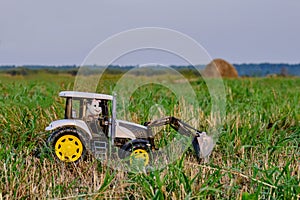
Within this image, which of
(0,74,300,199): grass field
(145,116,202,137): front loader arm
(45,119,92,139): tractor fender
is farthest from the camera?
(145,116,202,137): front loader arm

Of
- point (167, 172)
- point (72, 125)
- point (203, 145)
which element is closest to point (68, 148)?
point (72, 125)

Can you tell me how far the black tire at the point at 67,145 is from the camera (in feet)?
7.45

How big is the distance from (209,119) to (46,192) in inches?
62.1

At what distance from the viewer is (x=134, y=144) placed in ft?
7.55

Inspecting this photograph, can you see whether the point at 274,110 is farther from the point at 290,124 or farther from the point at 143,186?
the point at 143,186

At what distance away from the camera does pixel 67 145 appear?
233 centimetres

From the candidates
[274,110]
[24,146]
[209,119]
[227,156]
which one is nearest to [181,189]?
[227,156]

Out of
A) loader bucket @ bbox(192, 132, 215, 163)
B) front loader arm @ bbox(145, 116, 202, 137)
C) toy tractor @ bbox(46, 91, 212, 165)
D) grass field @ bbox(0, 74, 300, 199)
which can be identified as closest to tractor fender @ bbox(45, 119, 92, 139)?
toy tractor @ bbox(46, 91, 212, 165)

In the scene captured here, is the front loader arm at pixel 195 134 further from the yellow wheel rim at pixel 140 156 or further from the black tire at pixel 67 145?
the black tire at pixel 67 145

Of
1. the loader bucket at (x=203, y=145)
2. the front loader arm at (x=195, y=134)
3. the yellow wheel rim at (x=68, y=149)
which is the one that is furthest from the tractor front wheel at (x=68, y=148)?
the loader bucket at (x=203, y=145)

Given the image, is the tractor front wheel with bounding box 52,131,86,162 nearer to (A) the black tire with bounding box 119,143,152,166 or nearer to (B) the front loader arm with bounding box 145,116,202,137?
(A) the black tire with bounding box 119,143,152,166

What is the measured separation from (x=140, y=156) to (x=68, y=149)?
0.36 metres

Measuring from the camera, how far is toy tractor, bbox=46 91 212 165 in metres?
2.27

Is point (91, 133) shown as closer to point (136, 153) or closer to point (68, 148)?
point (68, 148)
